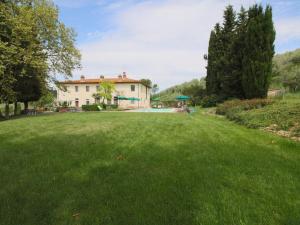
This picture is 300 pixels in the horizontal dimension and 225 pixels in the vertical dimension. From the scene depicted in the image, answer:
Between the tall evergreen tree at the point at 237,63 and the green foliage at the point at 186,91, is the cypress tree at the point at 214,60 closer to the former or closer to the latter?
the tall evergreen tree at the point at 237,63

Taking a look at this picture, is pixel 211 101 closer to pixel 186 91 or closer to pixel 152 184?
pixel 152 184

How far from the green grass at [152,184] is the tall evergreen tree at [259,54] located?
13.1 metres

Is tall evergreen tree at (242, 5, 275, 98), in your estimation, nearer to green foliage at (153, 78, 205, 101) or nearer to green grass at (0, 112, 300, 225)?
green grass at (0, 112, 300, 225)

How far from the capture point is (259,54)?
18.2m

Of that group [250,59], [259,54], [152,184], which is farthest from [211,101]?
[152,184]

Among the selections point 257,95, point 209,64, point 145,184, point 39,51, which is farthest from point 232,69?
point 145,184

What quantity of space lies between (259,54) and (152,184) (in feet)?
58.1

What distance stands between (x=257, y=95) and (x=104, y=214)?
18.2 meters

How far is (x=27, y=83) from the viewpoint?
22.3 meters

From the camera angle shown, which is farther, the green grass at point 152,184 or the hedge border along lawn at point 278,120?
the hedge border along lawn at point 278,120

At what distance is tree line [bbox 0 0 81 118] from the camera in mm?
17750

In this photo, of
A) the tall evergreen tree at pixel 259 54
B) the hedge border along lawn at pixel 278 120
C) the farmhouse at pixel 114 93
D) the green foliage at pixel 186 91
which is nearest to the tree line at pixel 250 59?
the tall evergreen tree at pixel 259 54

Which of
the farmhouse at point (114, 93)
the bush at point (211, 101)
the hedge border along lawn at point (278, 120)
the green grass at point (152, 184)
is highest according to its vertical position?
the farmhouse at point (114, 93)

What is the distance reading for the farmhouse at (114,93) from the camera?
151 ft
